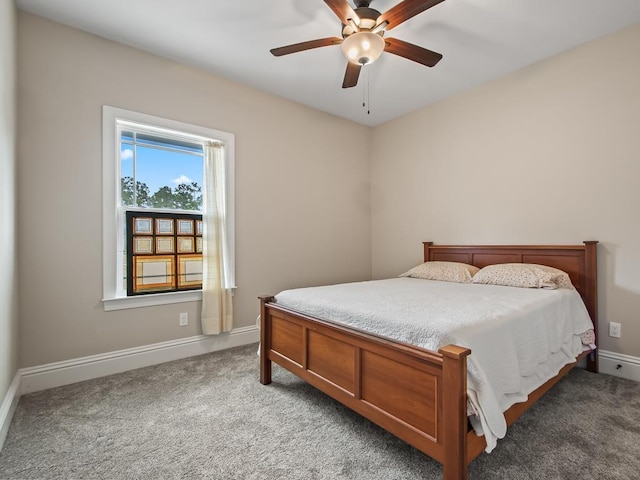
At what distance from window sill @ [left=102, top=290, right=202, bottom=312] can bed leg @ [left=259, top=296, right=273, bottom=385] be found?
944 millimetres

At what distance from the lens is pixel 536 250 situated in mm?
2979

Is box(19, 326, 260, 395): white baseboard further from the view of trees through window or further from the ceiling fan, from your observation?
the ceiling fan

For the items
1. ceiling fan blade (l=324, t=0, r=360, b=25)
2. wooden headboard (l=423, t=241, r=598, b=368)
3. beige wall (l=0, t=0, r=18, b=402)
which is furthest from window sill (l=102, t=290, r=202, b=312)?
wooden headboard (l=423, t=241, r=598, b=368)

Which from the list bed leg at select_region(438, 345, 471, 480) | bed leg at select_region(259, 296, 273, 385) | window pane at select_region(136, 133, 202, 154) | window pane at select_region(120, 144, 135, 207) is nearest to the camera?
bed leg at select_region(438, 345, 471, 480)

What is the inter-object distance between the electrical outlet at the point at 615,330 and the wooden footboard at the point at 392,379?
224 cm

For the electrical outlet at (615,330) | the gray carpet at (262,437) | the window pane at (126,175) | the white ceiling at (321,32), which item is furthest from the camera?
the window pane at (126,175)

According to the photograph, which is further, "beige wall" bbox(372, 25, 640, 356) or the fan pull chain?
the fan pull chain

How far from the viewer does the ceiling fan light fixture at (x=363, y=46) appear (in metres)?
1.97

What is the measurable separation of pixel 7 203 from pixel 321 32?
2.46 m

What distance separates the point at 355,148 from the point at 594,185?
2.66 m

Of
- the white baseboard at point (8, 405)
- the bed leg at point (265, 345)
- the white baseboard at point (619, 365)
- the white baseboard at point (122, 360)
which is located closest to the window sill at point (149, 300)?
the white baseboard at point (122, 360)

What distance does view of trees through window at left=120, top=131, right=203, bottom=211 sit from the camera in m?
2.85

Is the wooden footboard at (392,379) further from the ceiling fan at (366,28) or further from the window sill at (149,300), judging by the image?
the ceiling fan at (366,28)

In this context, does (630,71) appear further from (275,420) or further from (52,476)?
(52,476)
